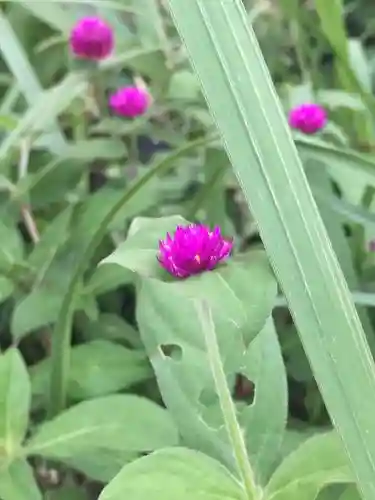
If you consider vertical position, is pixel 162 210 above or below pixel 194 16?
below

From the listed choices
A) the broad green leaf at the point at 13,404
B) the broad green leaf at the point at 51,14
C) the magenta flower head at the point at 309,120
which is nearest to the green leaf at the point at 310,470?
the broad green leaf at the point at 13,404

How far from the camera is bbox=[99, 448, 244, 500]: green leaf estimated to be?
0.31 metres

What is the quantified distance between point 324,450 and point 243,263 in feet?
0.29

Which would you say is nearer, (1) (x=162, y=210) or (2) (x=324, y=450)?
(2) (x=324, y=450)

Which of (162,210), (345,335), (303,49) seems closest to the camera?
(345,335)

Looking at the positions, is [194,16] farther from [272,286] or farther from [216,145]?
[216,145]

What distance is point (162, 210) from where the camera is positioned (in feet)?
1.83

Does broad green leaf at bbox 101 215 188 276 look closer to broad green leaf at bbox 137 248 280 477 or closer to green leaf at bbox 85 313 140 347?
broad green leaf at bbox 137 248 280 477

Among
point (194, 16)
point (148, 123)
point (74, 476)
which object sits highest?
point (194, 16)

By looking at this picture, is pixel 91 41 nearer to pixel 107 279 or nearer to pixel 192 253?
pixel 107 279

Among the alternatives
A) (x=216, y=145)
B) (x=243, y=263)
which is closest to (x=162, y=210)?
(x=216, y=145)

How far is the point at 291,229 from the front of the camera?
244 mm

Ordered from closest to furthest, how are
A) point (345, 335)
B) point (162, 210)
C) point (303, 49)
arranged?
point (345, 335)
point (162, 210)
point (303, 49)

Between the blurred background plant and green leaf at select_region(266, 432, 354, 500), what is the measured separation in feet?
0.19
